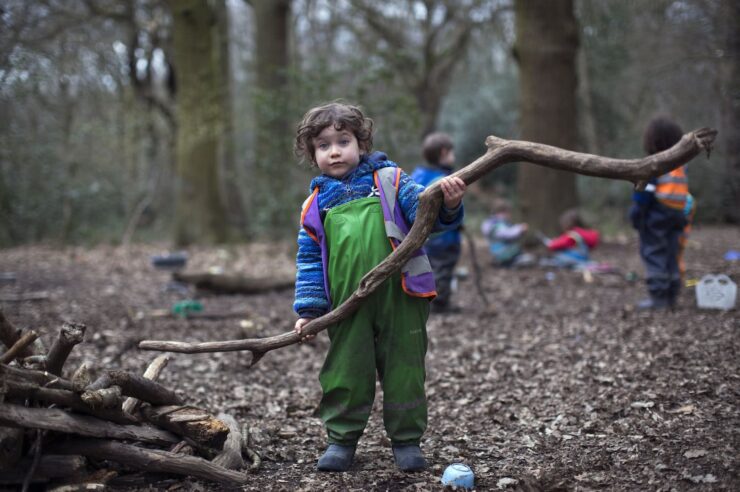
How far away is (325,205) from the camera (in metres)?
3.21

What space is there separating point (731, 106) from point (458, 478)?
1085 cm

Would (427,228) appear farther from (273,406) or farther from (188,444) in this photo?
(273,406)

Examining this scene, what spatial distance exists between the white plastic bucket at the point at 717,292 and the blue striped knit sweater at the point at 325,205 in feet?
11.8

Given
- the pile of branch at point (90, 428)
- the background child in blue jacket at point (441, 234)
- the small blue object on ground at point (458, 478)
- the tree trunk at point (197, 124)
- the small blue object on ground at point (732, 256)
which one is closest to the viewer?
the pile of branch at point (90, 428)

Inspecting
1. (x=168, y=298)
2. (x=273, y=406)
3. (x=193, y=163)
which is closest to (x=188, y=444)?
(x=273, y=406)

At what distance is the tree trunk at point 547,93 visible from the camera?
966 centimetres

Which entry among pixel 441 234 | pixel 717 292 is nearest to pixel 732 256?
pixel 717 292

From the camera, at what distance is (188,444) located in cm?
321

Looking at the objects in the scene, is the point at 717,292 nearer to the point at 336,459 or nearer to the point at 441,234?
the point at 441,234

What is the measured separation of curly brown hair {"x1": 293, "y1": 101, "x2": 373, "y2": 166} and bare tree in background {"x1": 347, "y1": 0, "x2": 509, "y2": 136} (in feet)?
41.1

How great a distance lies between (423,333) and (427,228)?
1.66 ft

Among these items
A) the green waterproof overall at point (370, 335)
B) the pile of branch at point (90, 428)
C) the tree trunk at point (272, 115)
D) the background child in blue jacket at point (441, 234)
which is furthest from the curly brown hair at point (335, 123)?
the tree trunk at point (272, 115)

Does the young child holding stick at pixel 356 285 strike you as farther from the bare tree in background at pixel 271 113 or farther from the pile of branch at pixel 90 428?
the bare tree in background at pixel 271 113

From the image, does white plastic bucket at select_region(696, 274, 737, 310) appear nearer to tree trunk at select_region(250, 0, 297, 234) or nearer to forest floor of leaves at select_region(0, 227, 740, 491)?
forest floor of leaves at select_region(0, 227, 740, 491)
